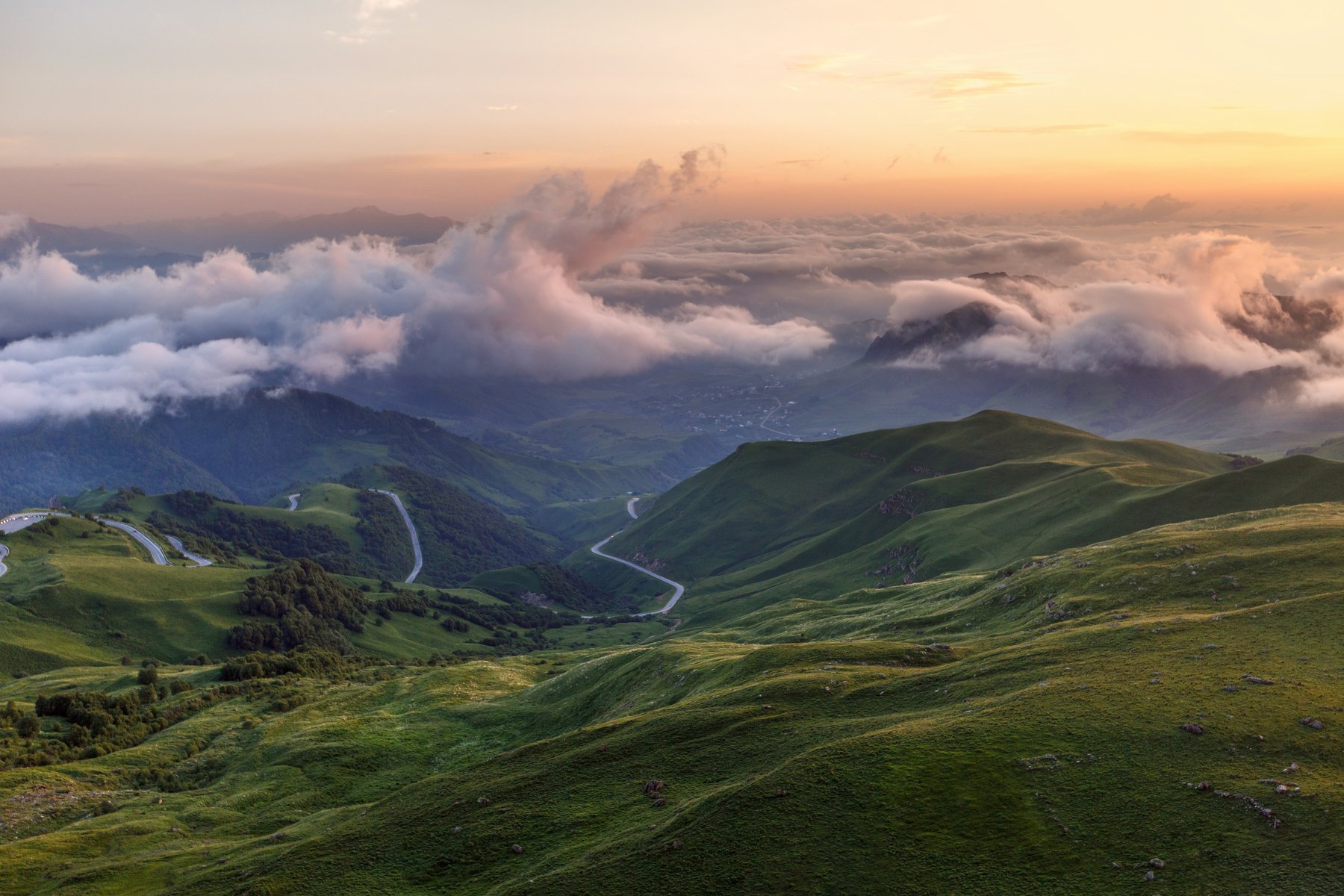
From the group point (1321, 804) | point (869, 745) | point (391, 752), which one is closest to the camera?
point (1321, 804)

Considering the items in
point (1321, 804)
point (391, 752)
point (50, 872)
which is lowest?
point (391, 752)

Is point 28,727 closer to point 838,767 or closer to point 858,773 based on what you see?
point 838,767

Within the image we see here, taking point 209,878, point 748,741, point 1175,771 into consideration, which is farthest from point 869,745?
point 209,878

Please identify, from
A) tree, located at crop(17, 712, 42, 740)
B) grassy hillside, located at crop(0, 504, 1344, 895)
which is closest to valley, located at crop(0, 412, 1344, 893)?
grassy hillside, located at crop(0, 504, 1344, 895)

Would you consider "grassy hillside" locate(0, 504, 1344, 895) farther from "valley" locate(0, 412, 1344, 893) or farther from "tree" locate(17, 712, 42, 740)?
"tree" locate(17, 712, 42, 740)

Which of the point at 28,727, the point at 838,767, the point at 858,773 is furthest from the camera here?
the point at 28,727

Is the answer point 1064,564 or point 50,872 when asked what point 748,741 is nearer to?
point 50,872

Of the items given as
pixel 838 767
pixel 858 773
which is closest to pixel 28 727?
pixel 838 767

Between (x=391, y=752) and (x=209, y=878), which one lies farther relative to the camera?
(x=391, y=752)
